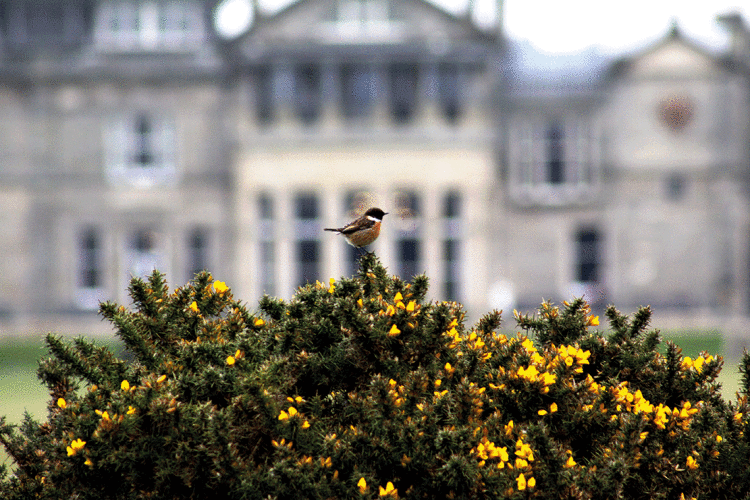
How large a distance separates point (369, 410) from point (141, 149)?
28.2 metres

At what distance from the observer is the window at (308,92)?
97.5 ft

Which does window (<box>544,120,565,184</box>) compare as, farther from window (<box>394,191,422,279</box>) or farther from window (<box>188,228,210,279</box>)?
window (<box>188,228,210,279</box>)

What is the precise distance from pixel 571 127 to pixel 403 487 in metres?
28.6

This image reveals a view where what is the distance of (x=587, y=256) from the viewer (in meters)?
31.6

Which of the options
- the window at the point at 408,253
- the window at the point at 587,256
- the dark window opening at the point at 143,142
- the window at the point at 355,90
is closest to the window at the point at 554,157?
the window at the point at 587,256

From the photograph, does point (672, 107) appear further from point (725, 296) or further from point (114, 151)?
point (114, 151)

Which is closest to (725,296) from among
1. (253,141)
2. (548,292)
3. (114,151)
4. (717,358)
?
(548,292)

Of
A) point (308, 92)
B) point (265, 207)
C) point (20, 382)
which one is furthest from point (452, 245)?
point (20, 382)

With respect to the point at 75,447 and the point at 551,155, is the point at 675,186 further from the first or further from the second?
the point at 75,447

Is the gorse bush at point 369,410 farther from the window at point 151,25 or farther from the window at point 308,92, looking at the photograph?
the window at point 151,25

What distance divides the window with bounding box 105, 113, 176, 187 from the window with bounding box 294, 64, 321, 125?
480cm

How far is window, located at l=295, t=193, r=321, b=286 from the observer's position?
29.2m

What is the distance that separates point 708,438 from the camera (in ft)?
15.6

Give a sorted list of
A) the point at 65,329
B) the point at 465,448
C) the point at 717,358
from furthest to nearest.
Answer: the point at 65,329, the point at 717,358, the point at 465,448
